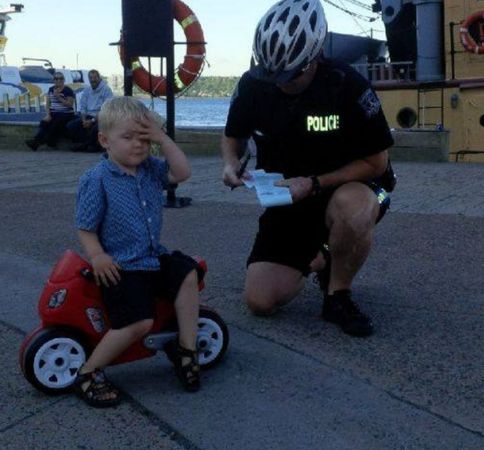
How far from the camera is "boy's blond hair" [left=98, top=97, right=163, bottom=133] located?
314 centimetres

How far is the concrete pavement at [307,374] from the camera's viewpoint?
9.09 ft

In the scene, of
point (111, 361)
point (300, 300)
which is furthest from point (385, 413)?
point (300, 300)

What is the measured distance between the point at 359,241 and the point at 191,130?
11.7 m

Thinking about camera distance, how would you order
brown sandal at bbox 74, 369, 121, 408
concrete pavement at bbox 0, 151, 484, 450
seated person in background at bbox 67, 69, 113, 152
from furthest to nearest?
1. seated person in background at bbox 67, 69, 113, 152
2. brown sandal at bbox 74, 369, 121, 408
3. concrete pavement at bbox 0, 151, 484, 450

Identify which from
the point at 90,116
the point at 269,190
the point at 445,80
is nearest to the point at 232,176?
the point at 269,190

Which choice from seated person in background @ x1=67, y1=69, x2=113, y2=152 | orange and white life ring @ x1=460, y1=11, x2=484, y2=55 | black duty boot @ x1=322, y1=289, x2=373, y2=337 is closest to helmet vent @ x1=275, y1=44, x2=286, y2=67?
black duty boot @ x1=322, y1=289, x2=373, y2=337

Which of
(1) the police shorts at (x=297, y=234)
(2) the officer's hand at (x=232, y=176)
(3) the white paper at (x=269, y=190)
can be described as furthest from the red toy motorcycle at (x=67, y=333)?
(1) the police shorts at (x=297, y=234)

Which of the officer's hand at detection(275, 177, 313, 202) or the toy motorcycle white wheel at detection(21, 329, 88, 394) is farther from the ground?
the officer's hand at detection(275, 177, 313, 202)

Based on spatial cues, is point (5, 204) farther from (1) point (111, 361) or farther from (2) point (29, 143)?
(2) point (29, 143)

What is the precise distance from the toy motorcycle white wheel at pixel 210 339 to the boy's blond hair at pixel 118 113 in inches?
34.0

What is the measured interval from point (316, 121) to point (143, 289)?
1.36 m

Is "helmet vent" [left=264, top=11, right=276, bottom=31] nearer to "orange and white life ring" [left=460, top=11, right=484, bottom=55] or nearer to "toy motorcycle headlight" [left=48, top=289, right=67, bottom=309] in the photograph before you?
"toy motorcycle headlight" [left=48, top=289, right=67, bottom=309]

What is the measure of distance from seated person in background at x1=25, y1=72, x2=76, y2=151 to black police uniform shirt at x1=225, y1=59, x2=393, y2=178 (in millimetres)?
13486

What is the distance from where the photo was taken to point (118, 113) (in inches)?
124
